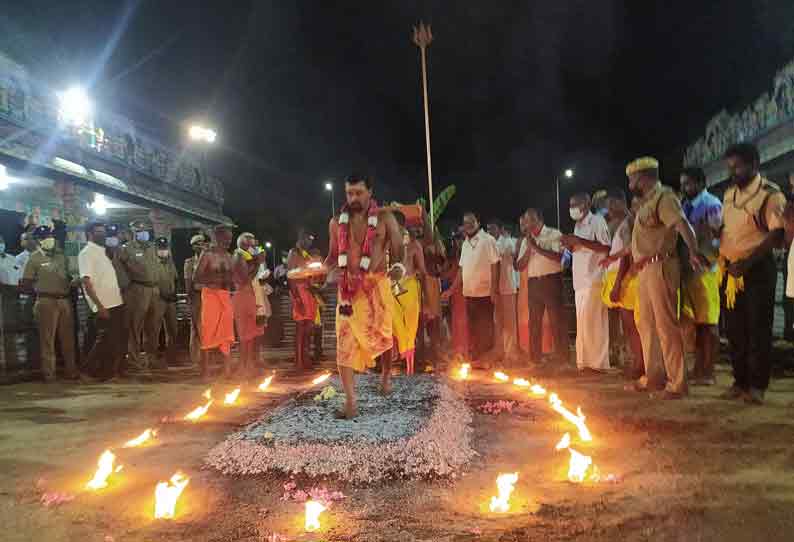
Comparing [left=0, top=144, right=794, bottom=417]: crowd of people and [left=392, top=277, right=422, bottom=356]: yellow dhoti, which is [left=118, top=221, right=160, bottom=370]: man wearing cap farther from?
[left=392, top=277, right=422, bottom=356]: yellow dhoti

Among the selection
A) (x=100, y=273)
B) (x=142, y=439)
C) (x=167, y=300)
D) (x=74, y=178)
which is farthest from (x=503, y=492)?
(x=74, y=178)

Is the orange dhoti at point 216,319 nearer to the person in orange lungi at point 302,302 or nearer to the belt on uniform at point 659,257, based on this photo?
the person in orange lungi at point 302,302

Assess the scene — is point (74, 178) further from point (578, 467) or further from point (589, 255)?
point (578, 467)

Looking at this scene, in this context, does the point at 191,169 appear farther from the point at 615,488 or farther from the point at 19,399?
the point at 615,488

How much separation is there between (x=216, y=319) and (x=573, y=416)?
5194 mm

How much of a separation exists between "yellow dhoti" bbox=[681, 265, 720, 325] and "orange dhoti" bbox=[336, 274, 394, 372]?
3441 millimetres

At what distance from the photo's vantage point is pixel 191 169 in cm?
1959

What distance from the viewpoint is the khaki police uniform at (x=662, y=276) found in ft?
18.8

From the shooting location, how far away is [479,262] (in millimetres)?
8844

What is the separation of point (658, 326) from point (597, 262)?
1.79 meters

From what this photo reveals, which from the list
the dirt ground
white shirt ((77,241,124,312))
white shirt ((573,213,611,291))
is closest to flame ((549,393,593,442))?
the dirt ground

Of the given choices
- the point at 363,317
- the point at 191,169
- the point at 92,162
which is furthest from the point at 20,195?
the point at 363,317

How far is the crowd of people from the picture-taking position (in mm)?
5344

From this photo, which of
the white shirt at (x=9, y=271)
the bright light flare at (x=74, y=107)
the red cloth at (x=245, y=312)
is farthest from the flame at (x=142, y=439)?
the bright light flare at (x=74, y=107)
